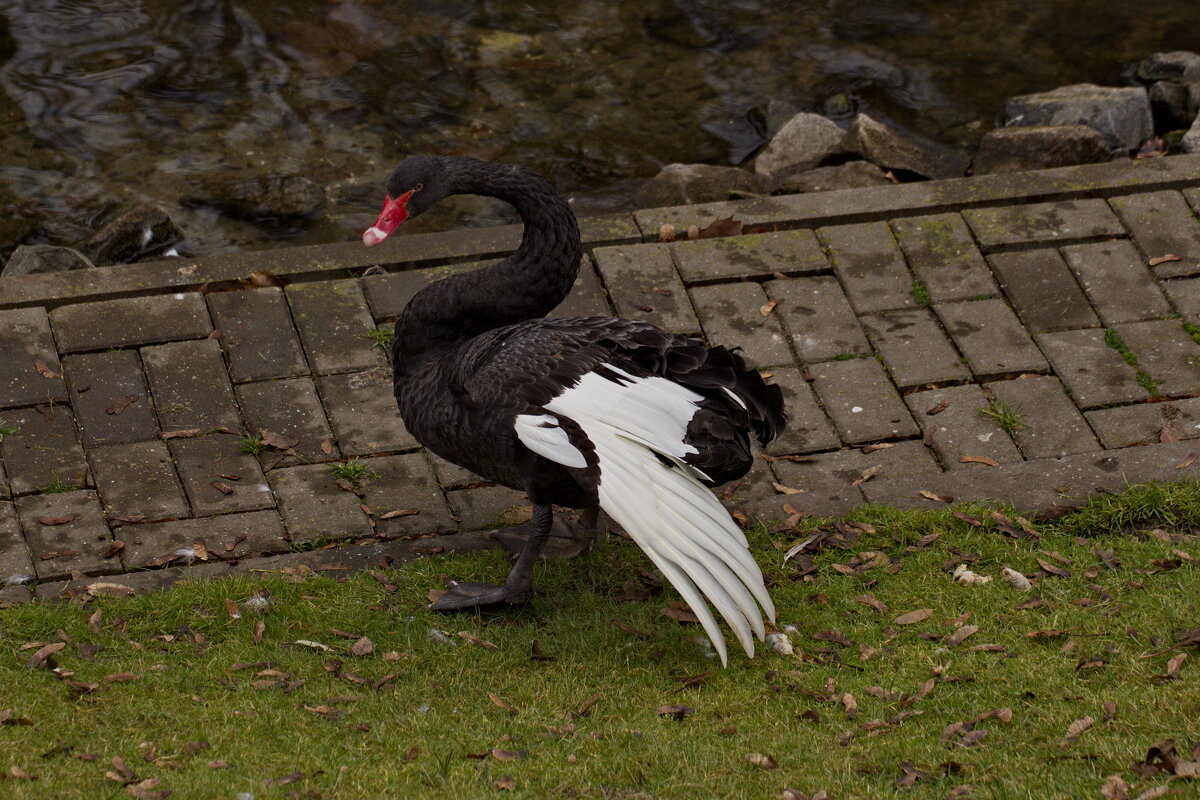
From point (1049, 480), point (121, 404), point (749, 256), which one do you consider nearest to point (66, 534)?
point (121, 404)

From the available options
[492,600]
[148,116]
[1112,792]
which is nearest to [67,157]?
[148,116]

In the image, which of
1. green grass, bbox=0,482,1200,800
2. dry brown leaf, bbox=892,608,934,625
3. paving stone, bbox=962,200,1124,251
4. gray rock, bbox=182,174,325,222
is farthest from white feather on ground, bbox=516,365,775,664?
gray rock, bbox=182,174,325,222

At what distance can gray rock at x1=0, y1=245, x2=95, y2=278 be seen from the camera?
252 inches

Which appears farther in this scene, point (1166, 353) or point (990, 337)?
point (990, 337)

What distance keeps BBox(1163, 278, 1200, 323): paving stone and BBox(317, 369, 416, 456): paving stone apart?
10.7ft

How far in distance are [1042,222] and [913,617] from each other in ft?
8.85

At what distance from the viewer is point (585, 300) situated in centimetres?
572

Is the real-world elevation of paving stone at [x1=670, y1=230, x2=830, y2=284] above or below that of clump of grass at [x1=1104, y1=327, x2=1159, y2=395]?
below

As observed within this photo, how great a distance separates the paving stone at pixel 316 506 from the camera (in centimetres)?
466

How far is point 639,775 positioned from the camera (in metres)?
3.39

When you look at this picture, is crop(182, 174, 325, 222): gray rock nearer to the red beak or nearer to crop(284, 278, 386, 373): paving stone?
crop(284, 278, 386, 373): paving stone

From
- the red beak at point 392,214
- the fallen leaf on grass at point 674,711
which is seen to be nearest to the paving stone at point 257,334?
the red beak at point 392,214

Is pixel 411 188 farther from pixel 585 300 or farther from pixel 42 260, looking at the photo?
pixel 42 260

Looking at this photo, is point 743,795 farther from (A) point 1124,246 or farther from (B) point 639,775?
(A) point 1124,246
